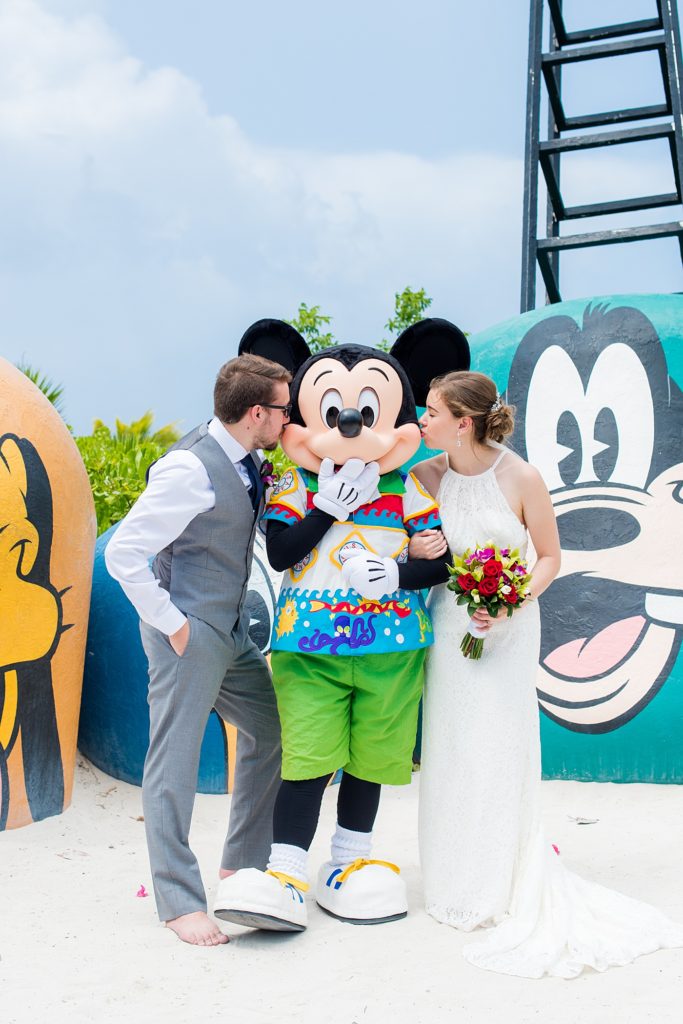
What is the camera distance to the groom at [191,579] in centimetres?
283

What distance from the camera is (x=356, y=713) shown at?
3.02 metres

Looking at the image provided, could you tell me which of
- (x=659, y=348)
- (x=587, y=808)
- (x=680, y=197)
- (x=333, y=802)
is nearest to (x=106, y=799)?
(x=333, y=802)

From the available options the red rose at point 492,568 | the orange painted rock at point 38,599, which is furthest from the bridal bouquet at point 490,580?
the orange painted rock at point 38,599

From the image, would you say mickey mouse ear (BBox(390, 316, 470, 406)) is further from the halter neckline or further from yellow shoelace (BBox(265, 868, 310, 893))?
yellow shoelace (BBox(265, 868, 310, 893))

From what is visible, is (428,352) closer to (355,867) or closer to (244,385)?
(244,385)

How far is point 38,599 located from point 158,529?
1.35m

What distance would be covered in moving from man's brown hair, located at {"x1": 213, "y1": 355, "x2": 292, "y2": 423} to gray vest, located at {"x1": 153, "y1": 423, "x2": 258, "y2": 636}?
0.10 metres

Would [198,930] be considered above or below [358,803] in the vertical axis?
below

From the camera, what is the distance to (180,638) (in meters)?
2.87

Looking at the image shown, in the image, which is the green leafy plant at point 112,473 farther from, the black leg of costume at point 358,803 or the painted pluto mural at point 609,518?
the black leg of costume at point 358,803

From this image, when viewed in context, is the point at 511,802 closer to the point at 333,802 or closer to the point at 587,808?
the point at 587,808

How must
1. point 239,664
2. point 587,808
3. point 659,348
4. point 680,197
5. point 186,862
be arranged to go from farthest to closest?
1. point 680,197
2. point 659,348
3. point 587,808
4. point 239,664
5. point 186,862

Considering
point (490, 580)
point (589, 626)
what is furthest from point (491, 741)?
point (589, 626)

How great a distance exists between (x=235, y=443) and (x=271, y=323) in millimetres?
508
